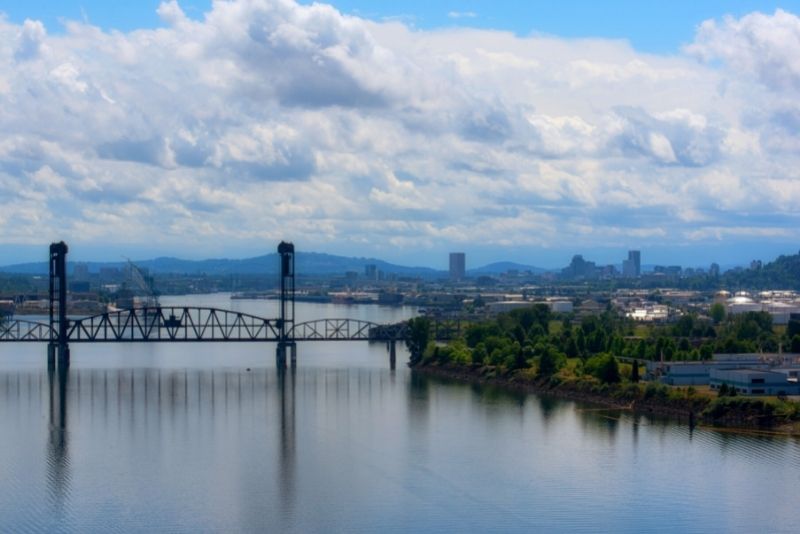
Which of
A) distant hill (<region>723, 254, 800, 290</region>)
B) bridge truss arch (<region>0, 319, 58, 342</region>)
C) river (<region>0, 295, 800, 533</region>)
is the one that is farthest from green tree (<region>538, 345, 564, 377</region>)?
distant hill (<region>723, 254, 800, 290</region>)

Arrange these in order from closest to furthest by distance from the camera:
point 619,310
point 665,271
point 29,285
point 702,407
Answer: point 702,407 < point 619,310 < point 29,285 < point 665,271

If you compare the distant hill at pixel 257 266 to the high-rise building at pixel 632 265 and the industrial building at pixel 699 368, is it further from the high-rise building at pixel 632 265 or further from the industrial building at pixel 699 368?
the industrial building at pixel 699 368

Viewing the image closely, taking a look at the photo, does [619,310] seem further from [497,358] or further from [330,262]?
[330,262]

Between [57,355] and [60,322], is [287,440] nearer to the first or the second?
[57,355]

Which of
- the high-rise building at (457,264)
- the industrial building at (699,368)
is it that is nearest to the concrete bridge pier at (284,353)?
the industrial building at (699,368)

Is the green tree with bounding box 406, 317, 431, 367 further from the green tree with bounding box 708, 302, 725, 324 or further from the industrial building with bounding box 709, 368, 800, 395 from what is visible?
the green tree with bounding box 708, 302, 725, 324

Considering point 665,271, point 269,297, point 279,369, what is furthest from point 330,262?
point 279,369

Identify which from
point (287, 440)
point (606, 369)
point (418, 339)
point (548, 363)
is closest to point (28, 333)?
point (418, 339)
